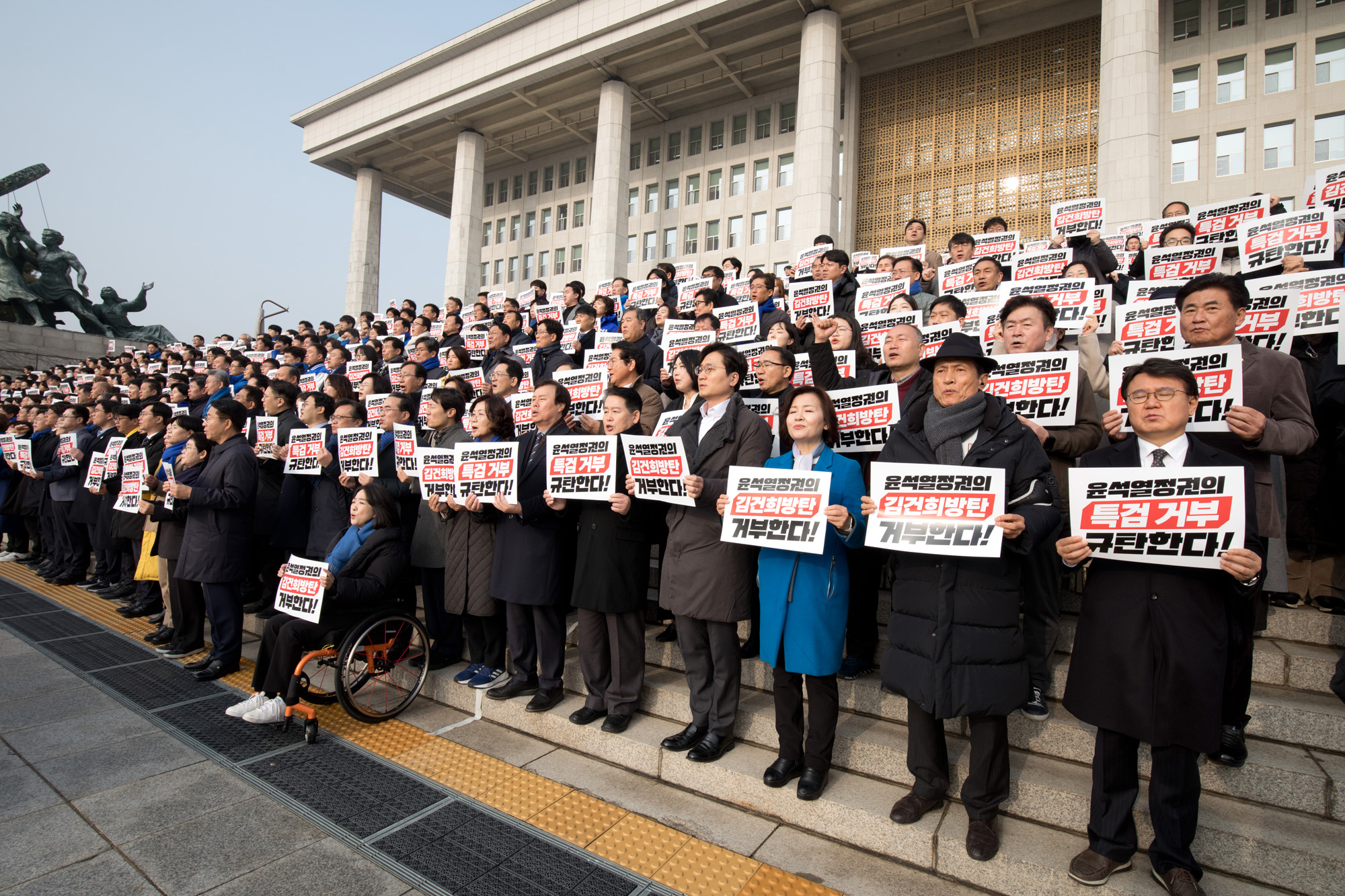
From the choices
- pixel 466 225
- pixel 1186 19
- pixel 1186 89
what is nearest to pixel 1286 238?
pixel 1186 89

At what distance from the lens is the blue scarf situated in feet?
17.6

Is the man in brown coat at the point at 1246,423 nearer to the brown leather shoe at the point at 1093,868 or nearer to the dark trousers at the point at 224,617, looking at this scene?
the brown leather shoe at the point at 1093,868

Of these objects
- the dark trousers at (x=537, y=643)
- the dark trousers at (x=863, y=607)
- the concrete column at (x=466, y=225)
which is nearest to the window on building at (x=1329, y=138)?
the dark trousers at (x=863, y=607)

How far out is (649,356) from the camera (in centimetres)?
870

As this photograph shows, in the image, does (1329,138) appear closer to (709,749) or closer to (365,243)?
(709,749)

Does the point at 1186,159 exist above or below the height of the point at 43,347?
above

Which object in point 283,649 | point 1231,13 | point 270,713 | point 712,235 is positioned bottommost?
point 270,713

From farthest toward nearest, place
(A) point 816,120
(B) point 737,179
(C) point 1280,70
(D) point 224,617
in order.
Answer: (B) point 737,179 → (A) point 816,120 → (C) point 1280,70 → (D) point 224,617

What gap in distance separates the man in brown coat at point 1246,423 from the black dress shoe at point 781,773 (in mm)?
2088

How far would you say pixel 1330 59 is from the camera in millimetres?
24281

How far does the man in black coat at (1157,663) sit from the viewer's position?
279cm

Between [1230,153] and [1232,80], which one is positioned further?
[1232,80]

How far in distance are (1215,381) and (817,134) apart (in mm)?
26409

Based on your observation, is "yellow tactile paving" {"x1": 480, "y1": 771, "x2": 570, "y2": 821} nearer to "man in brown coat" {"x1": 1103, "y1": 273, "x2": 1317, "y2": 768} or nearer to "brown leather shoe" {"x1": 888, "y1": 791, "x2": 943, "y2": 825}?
"brown leather shoe" {"x1": 888, "y1": 791, "x2": 943, "y2": 825}
